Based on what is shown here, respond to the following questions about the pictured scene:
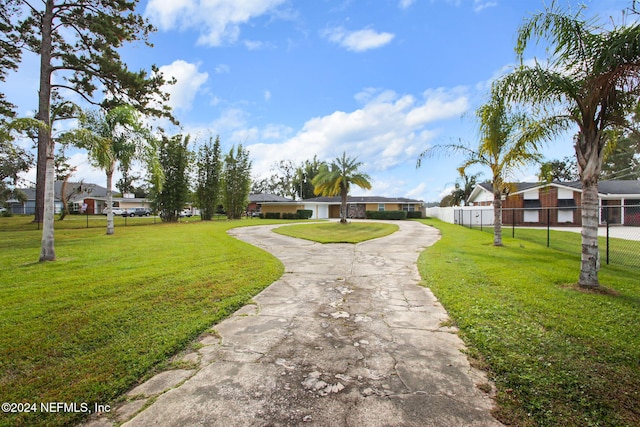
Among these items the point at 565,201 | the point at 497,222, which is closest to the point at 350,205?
the point at 565,201

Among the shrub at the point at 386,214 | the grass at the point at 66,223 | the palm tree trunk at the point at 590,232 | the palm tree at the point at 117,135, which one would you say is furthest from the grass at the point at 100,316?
the shrub at the point at 386,214

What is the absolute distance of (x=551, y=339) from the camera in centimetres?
315

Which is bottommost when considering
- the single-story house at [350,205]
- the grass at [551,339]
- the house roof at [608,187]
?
the grass at [551,339]

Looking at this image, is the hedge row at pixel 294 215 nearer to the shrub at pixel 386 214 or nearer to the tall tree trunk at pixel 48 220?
the shrub at pixel 386 214

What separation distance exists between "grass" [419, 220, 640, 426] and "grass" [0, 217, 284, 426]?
3.07 m

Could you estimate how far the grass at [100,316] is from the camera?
243 centimetres

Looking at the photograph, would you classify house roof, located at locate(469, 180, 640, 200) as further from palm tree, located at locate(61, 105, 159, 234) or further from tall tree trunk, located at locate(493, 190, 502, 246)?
palm tree, located at locate(61, 105, 159, 234)

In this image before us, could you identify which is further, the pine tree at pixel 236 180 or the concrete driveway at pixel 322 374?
the pine tree at pixel 236 180

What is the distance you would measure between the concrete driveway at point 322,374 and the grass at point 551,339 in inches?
10.8

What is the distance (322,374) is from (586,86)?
20.4 ft

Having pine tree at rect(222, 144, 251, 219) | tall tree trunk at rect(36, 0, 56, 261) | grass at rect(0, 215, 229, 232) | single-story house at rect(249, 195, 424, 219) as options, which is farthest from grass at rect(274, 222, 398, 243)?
single-story house at rect(249, 195, 424, 219)

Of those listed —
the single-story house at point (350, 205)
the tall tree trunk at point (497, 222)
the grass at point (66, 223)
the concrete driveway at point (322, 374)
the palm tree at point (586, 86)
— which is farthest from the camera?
the single-story house at point (350, 205)

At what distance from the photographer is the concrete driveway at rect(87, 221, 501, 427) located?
205 cm

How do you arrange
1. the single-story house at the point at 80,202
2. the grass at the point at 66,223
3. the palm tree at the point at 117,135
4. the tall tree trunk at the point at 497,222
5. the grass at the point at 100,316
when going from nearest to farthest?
the grass at the point at 100,316 → the tall tree trunk at the point at 497,222 → the palm tree at the point at 117,135 → the grass at the point at 66,223 → the single-story house at the point at 80,202
